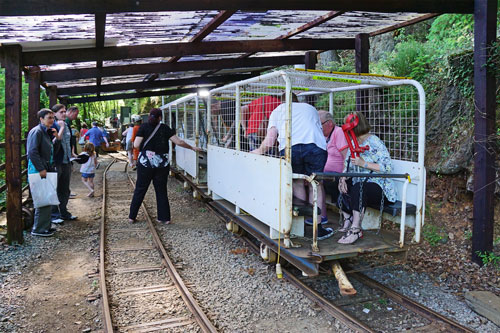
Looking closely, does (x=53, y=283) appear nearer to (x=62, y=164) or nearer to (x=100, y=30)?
(x=62, y=164)

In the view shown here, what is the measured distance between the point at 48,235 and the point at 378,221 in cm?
538

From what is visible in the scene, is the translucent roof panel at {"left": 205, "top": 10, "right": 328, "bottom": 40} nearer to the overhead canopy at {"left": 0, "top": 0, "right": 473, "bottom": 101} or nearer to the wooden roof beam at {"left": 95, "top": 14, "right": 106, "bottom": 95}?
the overhead canopy at {"left": 0, "top": 0, "right": 473, "bottom": 101}

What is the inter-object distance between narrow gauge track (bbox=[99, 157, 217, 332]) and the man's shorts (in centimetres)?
196

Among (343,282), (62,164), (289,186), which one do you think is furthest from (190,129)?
(343,282)

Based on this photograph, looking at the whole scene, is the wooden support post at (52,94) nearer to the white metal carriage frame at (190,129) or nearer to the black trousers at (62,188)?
the white metal carriage frame at (190,129)

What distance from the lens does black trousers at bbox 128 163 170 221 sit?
789 centimetres

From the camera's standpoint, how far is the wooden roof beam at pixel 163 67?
1027 centimetres

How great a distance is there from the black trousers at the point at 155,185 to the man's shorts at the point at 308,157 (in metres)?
3.65

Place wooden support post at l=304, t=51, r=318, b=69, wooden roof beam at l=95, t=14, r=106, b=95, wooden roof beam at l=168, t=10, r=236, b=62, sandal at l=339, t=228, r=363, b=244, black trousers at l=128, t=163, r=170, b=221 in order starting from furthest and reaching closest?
1. wooden support post at l=304, t=51, r=318, b=69
2. black trousers at l=128, t=163, r=170, b=221
3. wooden roof beam at l=168, t=10, r=236, b=62
4. wooden roof beam at l=95, t=14, r=106, b=95
5. sandal at l=339, t=228, r=363, b=244

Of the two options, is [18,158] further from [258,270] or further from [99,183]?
[99,183]

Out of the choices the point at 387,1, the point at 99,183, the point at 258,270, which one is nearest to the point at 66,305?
the point at 258,270

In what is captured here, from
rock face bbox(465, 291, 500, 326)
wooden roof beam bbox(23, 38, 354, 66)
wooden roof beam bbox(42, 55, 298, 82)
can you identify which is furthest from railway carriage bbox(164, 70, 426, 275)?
wooden roof beam bbox(42, 55, 298, 82)

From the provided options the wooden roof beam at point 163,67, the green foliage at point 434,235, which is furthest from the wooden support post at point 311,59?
the green foliage at point 434,235

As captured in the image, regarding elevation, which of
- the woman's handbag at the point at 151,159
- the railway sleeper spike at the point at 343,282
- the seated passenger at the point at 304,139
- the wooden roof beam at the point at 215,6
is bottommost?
the railway sleeper spike at the point at 343,282
